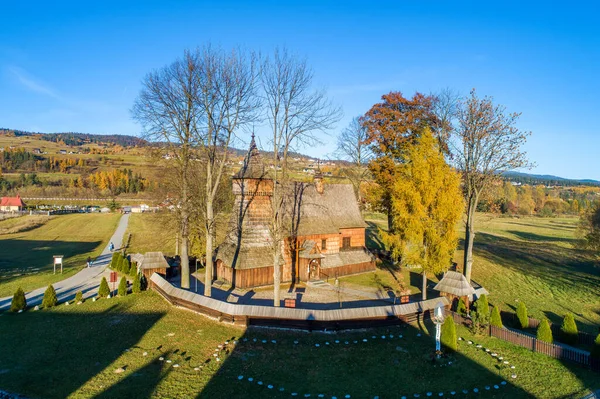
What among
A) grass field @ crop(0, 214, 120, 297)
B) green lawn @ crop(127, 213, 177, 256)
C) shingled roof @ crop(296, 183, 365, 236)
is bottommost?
grass field @ crop(0, 214, 120, 297)

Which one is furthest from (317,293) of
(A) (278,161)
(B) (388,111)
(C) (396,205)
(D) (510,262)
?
(D) (510,262)

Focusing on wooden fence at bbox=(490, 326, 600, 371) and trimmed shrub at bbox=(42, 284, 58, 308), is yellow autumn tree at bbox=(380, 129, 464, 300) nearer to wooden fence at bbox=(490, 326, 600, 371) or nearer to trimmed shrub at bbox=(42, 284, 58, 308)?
wooden fence at bbox=(490, 326, 600, 371)

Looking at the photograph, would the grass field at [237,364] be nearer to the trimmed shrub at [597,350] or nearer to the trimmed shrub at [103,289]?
the trimmed shrub at [597,350]

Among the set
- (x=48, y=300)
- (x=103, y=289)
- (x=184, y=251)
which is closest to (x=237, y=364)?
(x=184, y=251)

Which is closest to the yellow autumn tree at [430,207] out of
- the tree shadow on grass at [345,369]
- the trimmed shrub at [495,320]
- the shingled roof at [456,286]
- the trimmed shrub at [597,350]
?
the shingled roof at [456,286]

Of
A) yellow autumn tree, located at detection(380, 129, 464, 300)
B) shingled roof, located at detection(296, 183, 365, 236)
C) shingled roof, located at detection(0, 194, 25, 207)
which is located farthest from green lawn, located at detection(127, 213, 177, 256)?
shingled roof, located at detection(0, 194, 25, 207)
